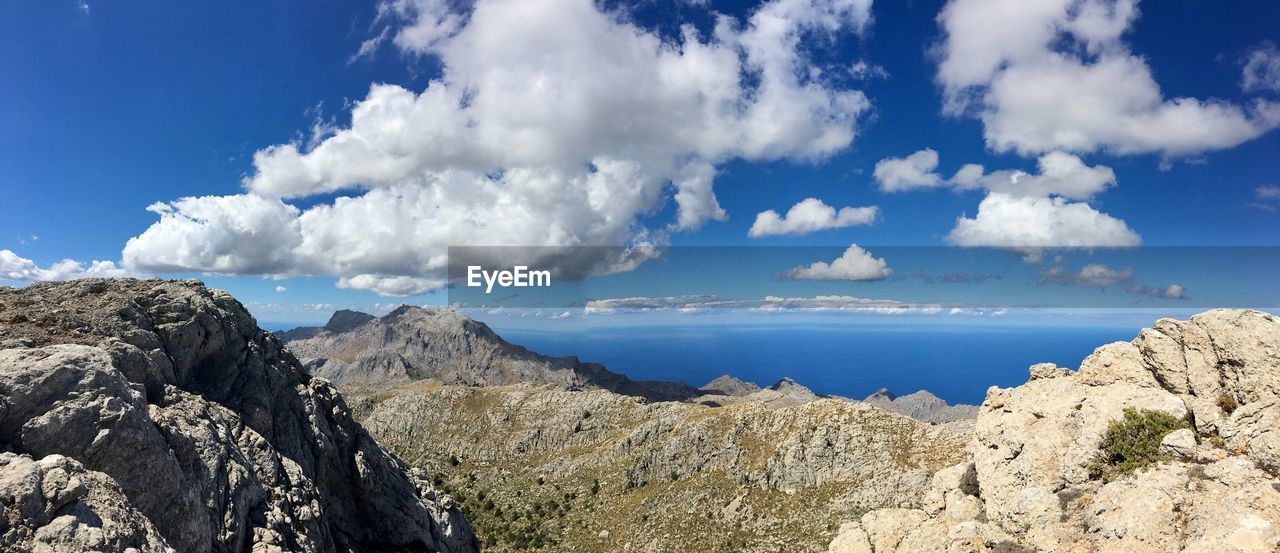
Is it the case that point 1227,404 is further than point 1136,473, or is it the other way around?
point 1227,404

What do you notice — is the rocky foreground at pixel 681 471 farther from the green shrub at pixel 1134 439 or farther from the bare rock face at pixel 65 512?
the bare rock face at pixel 65 512

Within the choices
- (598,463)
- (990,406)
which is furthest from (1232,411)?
(598,463)

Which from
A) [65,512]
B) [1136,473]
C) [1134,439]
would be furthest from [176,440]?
[1134,439]

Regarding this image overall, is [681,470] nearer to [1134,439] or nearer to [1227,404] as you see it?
[1134,439]

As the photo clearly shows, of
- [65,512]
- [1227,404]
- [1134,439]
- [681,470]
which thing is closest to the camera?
[65,512]

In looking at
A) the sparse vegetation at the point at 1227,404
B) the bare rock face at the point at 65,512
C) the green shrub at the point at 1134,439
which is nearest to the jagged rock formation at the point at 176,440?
the bare rock face at the point at 65,512

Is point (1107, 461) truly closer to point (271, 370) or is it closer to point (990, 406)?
point (990, 406)
